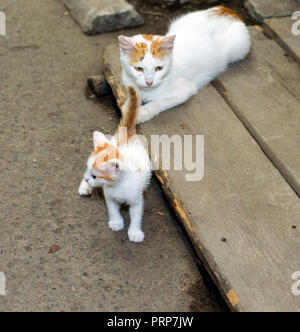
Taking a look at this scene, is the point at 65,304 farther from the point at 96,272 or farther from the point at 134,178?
the point at 134,178

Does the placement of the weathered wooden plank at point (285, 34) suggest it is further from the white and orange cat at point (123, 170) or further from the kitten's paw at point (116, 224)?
the kitten's paw at point (116, 224)

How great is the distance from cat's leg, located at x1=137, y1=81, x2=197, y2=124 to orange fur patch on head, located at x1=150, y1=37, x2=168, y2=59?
1.04 feet

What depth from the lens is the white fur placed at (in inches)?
90.3

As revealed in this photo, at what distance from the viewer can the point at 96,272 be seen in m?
2.49

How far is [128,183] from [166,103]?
0.83 m

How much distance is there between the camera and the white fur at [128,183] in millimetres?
2293

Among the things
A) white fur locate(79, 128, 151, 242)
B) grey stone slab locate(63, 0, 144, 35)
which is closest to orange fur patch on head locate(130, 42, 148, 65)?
white fur locate(79, 128, 151, 242)

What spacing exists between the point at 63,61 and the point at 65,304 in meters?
2.27

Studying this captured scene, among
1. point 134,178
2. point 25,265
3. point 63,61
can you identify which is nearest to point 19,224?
point 25,265

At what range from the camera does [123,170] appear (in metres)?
2.32

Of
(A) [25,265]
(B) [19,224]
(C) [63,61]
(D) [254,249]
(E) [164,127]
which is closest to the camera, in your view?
(D) [254,249]

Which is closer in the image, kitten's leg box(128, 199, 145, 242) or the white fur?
the white fur

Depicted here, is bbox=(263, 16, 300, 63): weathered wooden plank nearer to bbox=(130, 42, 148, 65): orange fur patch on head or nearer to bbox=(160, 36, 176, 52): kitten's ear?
bbox=(160, 36, 176, 52): kitten's ear

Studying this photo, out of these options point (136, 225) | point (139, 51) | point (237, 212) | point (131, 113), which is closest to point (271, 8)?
point (139, 51)
